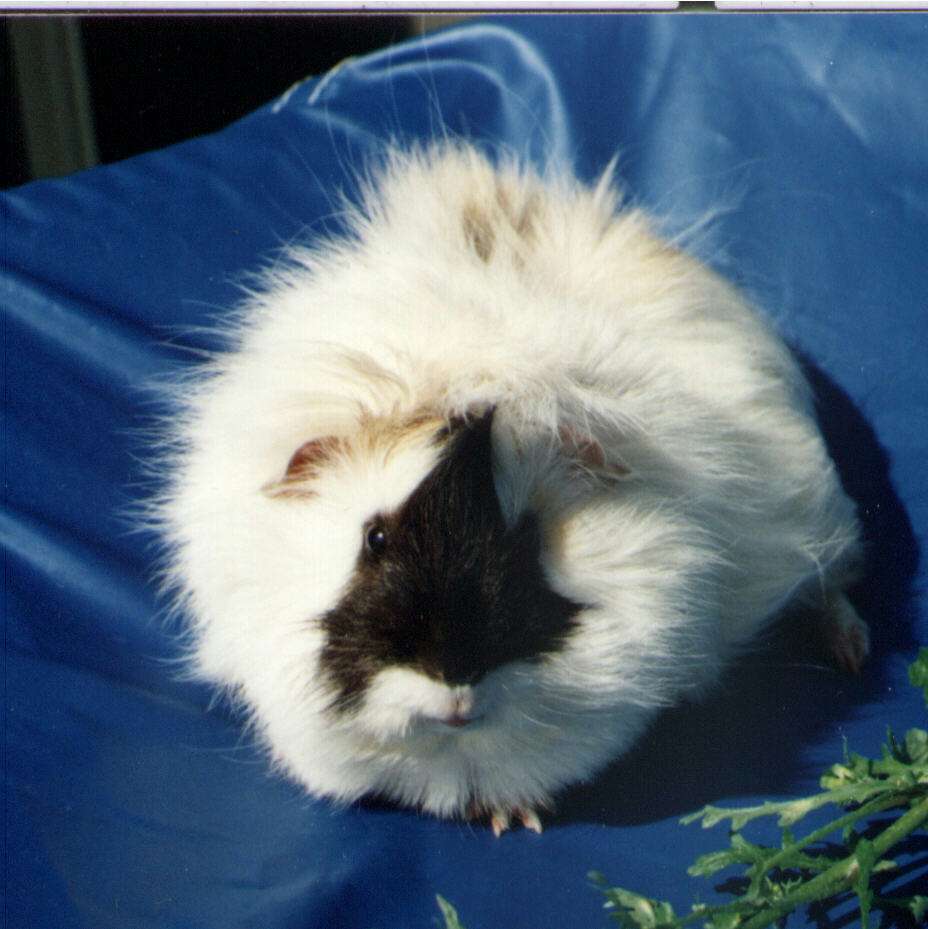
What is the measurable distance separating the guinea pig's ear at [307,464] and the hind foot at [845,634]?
0.75m

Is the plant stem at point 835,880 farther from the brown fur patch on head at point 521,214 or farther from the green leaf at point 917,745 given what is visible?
the brown fur patch on head at point 521,214

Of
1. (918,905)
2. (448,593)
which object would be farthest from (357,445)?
(918,905)

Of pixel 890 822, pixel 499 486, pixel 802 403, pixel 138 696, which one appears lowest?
pixel 138 696

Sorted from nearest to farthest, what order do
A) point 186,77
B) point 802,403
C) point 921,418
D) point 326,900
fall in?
point 326,900 < point 802,403 < point 921,418 < point 186,77

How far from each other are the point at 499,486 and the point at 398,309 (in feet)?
0.82

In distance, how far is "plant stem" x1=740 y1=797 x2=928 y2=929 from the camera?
0.97 meters

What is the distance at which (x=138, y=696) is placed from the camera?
4.57ft

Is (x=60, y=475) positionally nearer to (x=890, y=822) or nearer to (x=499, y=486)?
(x=499, y=486)

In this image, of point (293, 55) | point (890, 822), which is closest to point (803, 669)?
point (890, 822)

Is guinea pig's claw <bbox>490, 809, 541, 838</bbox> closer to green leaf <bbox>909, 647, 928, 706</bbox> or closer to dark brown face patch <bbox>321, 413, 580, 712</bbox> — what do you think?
dark brown face patch <bbox>321, 413, 580, 712</bbox>

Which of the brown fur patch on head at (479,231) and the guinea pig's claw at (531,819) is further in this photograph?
the brown fur patch on head at (479,231)

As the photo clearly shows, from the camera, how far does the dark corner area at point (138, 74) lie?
6.76 feet

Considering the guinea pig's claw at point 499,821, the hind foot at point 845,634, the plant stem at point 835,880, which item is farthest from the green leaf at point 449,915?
the hind foot at point 845,634

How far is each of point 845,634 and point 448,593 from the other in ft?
2.41
